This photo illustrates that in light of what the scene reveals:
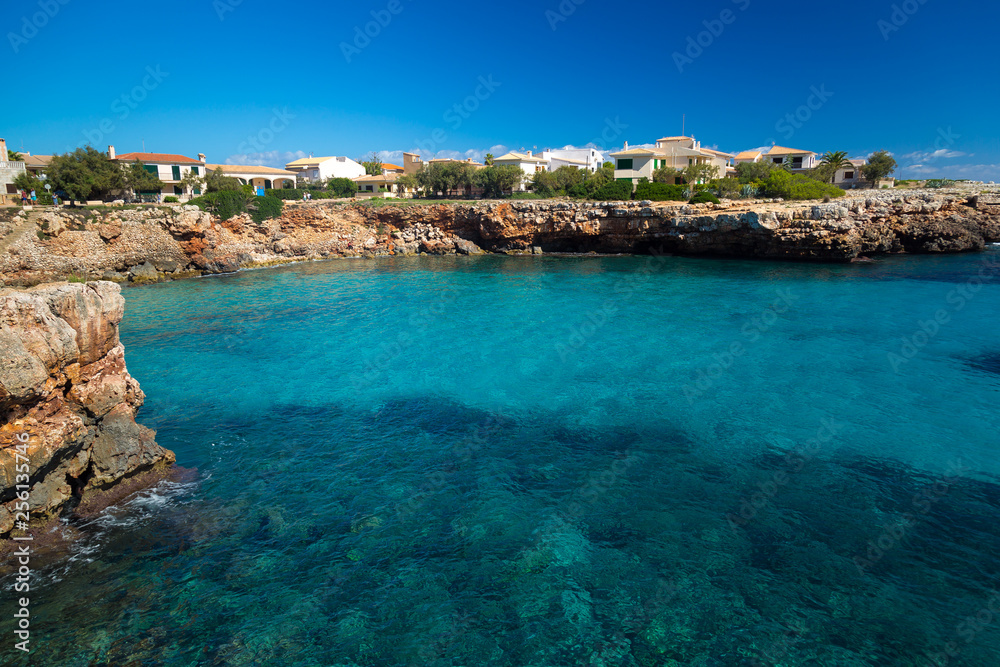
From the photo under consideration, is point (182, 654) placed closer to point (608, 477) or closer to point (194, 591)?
point (194, 591)

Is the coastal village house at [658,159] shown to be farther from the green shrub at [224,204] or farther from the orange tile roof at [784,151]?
the green shrub at [224,204]

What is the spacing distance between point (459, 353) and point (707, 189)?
38.6 meters

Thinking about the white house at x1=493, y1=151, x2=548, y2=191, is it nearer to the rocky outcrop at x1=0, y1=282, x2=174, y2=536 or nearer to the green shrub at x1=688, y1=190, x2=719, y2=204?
the green shrub at x1=688, y1=190, x2=719, y2=204

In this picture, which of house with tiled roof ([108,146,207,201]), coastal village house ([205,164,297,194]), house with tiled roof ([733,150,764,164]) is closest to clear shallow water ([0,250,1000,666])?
house with tiled roof ([108,146,207,201])

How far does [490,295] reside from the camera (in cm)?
2778

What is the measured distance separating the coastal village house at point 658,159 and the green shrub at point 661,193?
9372 millimetres

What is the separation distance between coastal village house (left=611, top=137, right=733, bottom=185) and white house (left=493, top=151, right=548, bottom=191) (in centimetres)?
1125

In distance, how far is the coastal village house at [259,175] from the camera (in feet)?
208

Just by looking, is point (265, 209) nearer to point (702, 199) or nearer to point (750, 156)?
point (702, 199)

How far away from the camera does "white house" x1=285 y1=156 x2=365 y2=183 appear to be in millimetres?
71500

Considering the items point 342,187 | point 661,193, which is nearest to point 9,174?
point 342,187

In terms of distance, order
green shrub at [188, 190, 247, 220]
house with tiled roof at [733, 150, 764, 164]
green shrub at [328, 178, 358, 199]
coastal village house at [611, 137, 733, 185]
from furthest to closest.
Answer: house with tiled roof at [733, 150, 764, 164] → green shrub at [328, 178, 358, 199] → coastal village house at [611, 137, 733, 185] → green shrub at [188, 190, 247, 220]

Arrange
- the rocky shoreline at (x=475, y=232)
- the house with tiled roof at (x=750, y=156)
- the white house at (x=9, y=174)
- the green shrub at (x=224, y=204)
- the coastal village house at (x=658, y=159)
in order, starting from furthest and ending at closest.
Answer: the house with tiled roof at (x=750, y=156), the coastal village house at (x=658, y=159), the white house at (x=9, y=174), the green shrub at (x=224, y=204), the rocky shoreline at (x=475, y=232)

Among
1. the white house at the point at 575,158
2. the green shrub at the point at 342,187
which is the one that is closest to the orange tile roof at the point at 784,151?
the white house at the point at 575,158
